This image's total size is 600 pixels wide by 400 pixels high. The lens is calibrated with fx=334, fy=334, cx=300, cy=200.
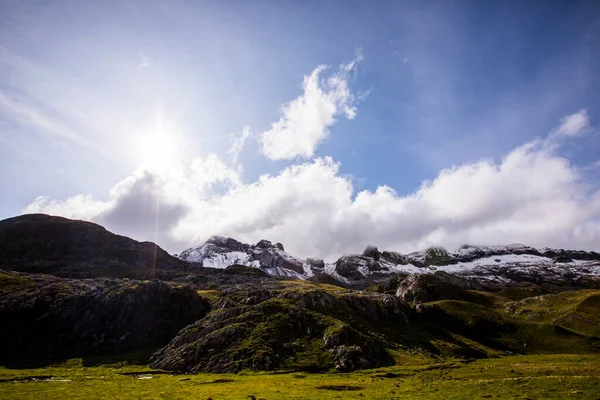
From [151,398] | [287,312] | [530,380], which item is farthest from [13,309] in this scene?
[530,380]

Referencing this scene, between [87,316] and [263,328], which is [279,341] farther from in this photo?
[87,316]

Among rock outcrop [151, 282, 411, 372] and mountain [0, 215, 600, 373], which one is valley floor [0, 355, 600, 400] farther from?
mountain [0, 215, 600, 373]

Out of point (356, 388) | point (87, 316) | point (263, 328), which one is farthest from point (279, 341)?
point (87, 316)

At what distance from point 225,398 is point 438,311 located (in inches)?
6373

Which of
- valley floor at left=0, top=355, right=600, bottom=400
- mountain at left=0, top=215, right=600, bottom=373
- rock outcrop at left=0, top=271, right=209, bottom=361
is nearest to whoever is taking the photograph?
valley floor at left=0, top=355, right=600, bottom=400

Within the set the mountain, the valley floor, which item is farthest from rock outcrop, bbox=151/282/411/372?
the valley floor

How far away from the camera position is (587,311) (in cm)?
17325

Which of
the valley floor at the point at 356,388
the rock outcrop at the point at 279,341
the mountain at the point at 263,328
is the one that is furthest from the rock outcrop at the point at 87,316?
the valley floor at the point at 356,388

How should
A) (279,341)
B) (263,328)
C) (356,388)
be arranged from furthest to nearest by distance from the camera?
1. (263,328)
2. (279,341)
3. (356,388)

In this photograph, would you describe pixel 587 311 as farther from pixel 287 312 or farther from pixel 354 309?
pixel 287 312

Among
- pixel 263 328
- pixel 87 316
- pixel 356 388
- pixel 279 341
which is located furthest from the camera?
pixel 87 316

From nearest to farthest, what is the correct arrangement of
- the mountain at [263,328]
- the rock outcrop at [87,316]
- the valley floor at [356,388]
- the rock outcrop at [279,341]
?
the valley floor at [356,388] → the rock outcrop at [279,341] → the mountain at [263,328] → the rock outcrop at [87,316]

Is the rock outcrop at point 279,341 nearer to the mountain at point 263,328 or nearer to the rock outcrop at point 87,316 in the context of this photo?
the mountain at point 263,328

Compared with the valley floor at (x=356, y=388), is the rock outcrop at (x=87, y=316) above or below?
above
